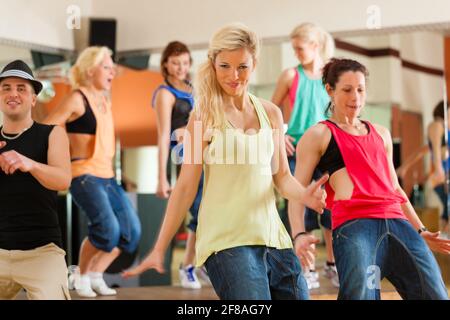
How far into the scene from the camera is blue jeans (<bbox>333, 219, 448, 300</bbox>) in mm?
2695

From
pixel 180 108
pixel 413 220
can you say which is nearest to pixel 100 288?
pixel 180 108

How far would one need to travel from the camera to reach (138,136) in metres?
5.92

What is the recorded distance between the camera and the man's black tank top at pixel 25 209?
2.88 meters

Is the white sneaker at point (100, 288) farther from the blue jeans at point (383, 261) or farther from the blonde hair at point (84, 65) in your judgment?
the blue jeans at point (383, 261)

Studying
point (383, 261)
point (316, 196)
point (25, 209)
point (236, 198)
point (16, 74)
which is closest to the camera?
point (316, 196)

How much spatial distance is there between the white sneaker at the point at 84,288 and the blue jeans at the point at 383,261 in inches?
75.9

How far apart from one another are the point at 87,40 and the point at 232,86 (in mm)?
3337

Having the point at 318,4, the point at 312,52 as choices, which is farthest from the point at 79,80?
the point at 318,4

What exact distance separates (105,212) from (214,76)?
1.89m

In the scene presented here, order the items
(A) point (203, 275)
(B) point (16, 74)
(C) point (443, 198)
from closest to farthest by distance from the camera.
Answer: (B) point (16, 74) < (A) point (203, 275) < (C) point (443, 198)

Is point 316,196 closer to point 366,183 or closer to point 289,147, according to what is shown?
point 366,183

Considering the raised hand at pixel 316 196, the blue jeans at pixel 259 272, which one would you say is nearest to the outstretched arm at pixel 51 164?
the blue jeans at pixel 259 272

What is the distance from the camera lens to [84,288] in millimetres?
4422

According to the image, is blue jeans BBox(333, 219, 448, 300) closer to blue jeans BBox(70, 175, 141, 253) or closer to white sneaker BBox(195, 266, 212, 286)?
blue jeans BBox(70, 175, 141, 253)
